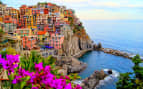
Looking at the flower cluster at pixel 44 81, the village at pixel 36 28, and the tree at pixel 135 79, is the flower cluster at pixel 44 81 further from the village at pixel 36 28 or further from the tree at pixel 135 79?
the village at pixel 36 28

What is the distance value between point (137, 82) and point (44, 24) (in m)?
21.3

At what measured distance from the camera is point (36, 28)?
2578 centimetres

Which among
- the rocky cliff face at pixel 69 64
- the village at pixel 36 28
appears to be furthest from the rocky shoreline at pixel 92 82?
the village at pixel 36 28

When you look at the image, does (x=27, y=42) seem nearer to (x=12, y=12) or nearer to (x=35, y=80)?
(x=12, y=12)

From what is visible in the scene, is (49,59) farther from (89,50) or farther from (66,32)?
(89,50)

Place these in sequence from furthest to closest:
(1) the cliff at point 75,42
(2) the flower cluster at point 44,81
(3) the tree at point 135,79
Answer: (1) the cliff at point 75,42 < (3) the tree at point 135,79 < (2) the flower cluster at point 44,81

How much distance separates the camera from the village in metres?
21.1

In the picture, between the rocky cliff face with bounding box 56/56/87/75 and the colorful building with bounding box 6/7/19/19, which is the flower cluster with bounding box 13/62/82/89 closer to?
the rocky cliff face with bounding box 56/56/87/75

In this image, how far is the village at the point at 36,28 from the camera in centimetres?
2106

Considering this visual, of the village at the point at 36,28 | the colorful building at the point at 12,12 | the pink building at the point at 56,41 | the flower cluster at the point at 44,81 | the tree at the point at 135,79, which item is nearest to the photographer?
the flower cluster at the point at 44,81

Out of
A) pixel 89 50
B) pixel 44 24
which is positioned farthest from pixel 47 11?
pixel 89 50

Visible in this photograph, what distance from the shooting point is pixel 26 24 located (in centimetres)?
2694

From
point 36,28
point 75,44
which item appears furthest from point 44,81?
point 75,44

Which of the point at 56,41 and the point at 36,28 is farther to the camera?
the point at 36,28
